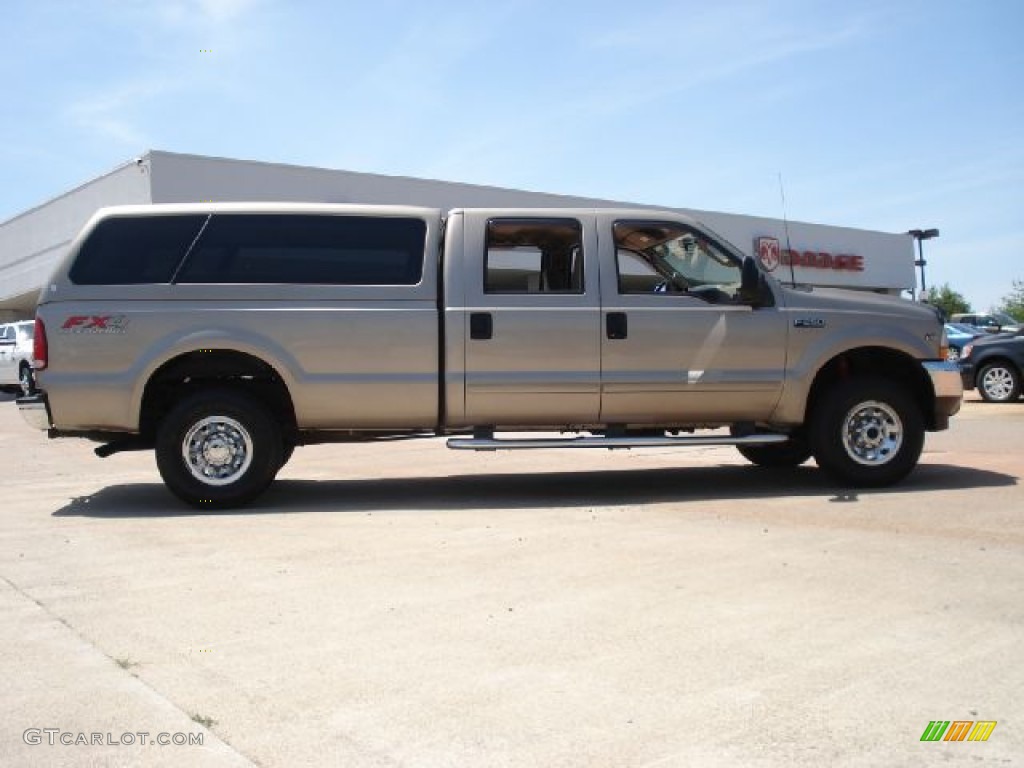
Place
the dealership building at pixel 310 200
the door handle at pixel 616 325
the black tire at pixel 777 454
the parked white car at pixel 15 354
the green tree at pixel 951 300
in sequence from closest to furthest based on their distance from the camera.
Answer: the door handle at pixel 616 325 < the black tire at pixel 777 454 < the parked white car at pixel 15 354 < the dealership building at pixel 310 200 < the green tree at pixel 951 300

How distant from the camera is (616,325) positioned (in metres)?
7.71

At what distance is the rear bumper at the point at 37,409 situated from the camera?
294 inches

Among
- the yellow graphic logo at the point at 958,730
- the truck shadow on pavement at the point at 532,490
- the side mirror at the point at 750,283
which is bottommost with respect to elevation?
the yellow graphic logo at the point at 958,730

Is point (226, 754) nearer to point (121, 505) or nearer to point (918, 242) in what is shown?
point (121, 505)

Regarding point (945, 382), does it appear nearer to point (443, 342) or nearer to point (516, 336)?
point (516, 336)

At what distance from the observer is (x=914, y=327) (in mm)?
8023

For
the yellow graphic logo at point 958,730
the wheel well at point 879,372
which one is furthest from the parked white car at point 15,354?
the yellow graphic logo at point 958,730

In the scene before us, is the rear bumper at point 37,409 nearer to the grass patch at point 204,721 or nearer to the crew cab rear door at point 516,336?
the crew cab rear door at point 516,336

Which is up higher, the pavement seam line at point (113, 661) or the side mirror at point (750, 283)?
the side mirror at point (750, 283)

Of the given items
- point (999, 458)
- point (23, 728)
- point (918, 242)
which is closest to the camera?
point (23, 728)

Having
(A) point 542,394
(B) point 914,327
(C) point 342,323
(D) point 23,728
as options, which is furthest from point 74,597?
(B) point 914,327

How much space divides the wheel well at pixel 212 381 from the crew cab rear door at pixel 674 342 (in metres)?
2.40

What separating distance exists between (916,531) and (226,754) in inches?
176

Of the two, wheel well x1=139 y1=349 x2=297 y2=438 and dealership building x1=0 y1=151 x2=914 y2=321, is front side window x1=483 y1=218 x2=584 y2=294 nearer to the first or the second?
wheel well x1=139 y1=349 x2=297 y2=438
